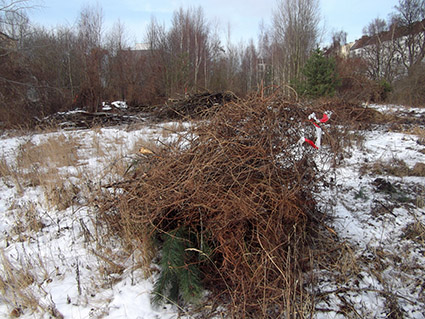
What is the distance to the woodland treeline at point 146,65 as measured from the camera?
10492 millimetres

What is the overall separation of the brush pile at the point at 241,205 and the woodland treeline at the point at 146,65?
981 cm

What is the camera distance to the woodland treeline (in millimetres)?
10492

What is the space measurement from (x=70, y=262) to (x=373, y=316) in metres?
2.32

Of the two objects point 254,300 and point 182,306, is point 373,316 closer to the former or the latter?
point 254,300

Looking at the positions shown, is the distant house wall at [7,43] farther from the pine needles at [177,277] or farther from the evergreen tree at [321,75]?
the evergreen tree at [321,75]

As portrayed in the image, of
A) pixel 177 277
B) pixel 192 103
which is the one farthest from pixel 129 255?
pixel 192 103

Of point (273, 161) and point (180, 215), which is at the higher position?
point (273, 161)

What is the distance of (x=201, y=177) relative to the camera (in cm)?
177

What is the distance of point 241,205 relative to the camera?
5.30ft

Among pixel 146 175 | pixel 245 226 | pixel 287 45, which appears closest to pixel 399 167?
pixel 245 226

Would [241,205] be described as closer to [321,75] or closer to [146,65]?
[321,75]

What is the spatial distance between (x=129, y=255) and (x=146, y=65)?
776 inches

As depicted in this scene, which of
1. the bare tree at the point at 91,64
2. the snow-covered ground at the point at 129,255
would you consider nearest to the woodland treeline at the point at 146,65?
the bare tree at the point at 91,64

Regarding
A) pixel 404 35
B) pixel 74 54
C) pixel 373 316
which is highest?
pixel 404 35
